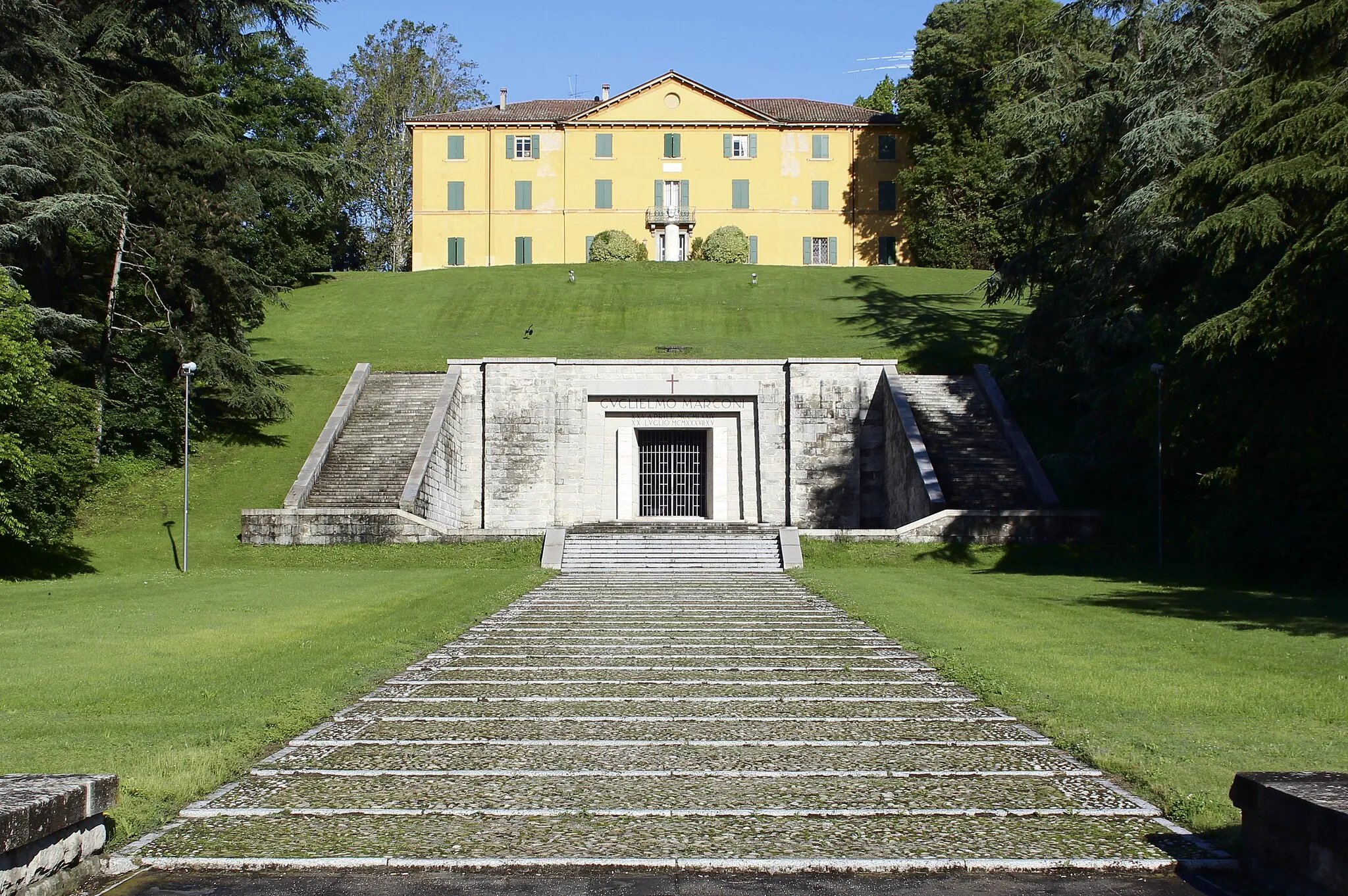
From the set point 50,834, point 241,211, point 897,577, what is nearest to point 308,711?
point 50,834

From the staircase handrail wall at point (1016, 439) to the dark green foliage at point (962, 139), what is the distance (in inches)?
897

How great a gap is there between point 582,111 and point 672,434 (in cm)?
2925

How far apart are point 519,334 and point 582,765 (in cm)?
2966

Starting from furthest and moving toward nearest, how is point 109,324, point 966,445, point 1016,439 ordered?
1. point 966,445
2. point 1016,439
3. point 109,324

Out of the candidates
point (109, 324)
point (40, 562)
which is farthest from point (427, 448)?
point (40, 562)

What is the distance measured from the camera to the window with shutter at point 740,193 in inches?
2114

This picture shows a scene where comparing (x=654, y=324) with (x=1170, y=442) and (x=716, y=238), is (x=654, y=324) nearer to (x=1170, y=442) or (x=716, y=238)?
(x=716, y=238)

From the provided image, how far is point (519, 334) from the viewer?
35.3 m

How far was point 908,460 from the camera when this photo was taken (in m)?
25.7

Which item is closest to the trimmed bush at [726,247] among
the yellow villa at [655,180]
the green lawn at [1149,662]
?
the yellow villa at [655,180]

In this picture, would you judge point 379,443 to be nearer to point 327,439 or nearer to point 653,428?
point 327,439

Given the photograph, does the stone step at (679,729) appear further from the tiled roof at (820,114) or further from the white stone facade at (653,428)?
the tiled roof at (820,114)

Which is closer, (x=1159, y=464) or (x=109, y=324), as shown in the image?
(x=1159, y=464)

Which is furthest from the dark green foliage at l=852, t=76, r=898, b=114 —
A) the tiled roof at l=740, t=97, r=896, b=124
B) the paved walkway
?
the paved walkway
